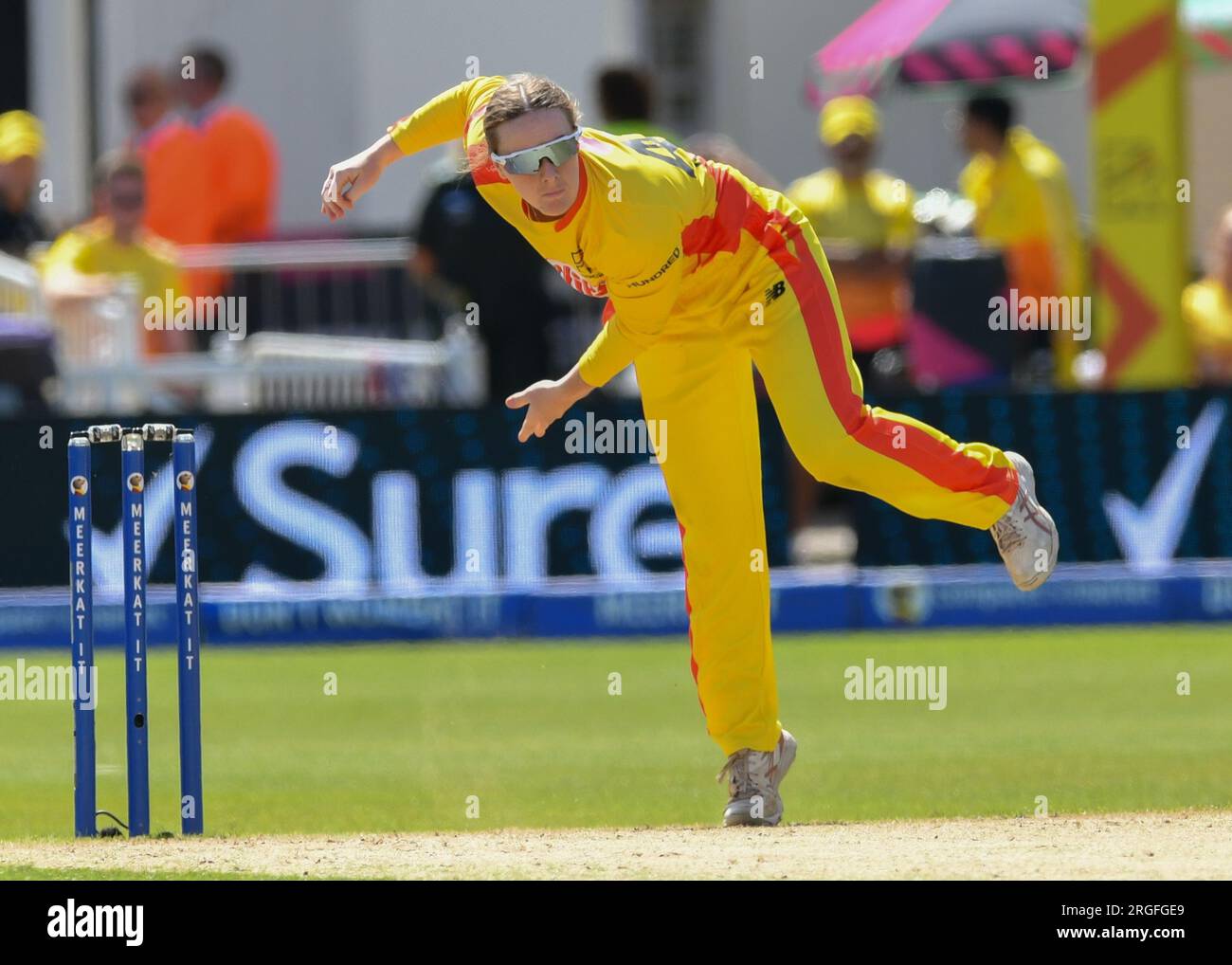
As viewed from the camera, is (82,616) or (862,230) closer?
(82,616)

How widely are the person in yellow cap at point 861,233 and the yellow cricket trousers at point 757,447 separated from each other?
6590mm

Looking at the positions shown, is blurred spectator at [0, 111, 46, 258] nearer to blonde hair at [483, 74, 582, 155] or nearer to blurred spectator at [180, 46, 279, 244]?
blurred spectator at [180, 46, 279, 244]

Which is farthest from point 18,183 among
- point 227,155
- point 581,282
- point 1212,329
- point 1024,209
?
point 581,282

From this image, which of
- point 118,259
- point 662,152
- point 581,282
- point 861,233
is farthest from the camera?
point 118,259

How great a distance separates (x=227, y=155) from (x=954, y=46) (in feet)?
17.9

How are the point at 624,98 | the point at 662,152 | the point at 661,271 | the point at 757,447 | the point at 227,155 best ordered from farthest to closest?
the point at 227,155
the point at 624,98
the point at 757,447
the point at 662,152
the point at 661,271

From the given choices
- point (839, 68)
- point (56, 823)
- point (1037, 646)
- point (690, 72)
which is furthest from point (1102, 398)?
point (690, 72)

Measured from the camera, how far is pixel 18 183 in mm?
16406

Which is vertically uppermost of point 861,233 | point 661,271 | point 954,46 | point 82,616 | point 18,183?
point 954,46

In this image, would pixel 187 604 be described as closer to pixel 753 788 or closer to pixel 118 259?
pixel 753 788

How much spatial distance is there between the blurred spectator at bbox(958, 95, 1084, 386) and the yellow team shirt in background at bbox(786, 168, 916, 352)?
0.49 metres

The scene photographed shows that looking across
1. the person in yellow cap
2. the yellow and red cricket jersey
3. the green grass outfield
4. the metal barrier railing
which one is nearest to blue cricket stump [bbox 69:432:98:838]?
the green grass outfield

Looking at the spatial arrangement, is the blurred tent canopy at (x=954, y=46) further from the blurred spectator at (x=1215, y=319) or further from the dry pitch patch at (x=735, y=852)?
the dry pitch patch at (x=735, y=852)
